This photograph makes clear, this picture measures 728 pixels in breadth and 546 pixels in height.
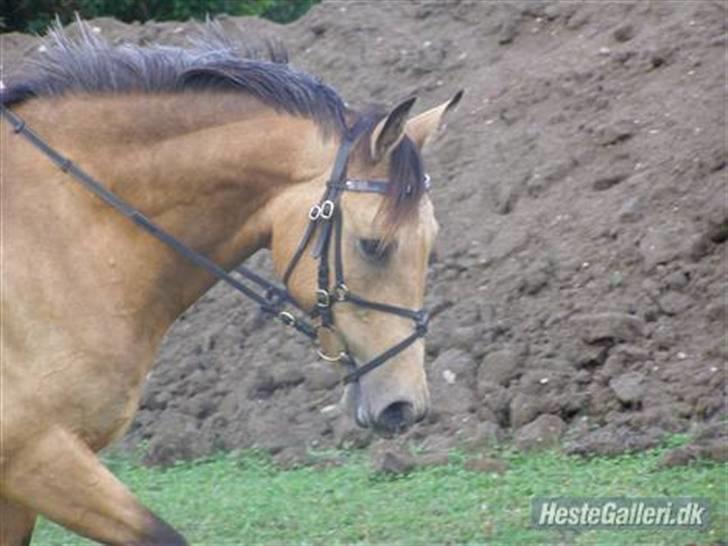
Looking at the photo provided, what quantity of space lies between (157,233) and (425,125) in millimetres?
919

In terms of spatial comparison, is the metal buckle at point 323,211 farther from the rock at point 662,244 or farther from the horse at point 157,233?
the rock at point 662,244

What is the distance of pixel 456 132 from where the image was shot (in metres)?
11.9

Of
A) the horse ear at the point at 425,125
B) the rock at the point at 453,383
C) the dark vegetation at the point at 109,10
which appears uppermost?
the horse ear at the point at 425,125

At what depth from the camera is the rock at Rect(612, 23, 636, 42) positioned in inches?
476

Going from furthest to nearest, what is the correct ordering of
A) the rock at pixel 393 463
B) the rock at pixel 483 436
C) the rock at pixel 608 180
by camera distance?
the rock at pixel 608 180 → the rock at pixel 483 436 → the rock at pixel 393 463

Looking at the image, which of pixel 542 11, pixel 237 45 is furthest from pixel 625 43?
pixel 237 45

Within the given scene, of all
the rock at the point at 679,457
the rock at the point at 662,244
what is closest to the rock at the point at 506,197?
the rock at the point at 662,244

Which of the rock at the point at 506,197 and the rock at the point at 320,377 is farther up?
the rock at the point at 506,197

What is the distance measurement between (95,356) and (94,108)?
0.82 metres

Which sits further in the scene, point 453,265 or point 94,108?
point 453,265

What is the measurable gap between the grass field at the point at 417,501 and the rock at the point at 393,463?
40mm

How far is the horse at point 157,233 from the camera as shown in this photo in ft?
18.3

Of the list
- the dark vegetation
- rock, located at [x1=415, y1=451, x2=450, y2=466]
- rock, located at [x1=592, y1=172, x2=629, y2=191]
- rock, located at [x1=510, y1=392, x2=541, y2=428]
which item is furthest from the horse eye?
the dark vegetation

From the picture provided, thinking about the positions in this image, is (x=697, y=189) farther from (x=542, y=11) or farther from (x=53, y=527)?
(x=53, y=527)
